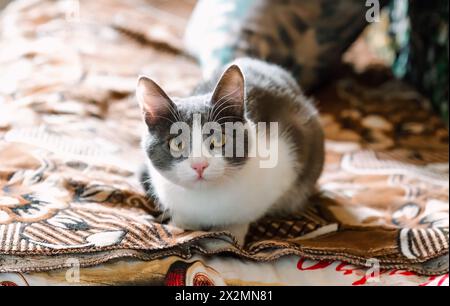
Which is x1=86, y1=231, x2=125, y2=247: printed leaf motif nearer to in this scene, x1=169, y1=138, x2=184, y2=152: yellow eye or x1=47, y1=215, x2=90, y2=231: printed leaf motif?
x1=47, y1=215, x2=90, y2=231: printed leaf motif

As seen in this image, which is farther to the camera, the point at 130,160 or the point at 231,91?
the point at 130,160

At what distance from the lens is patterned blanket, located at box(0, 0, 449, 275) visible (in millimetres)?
1021

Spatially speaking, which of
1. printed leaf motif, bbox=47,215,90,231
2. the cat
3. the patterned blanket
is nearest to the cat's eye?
the cat

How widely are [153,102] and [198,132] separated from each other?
105 mm

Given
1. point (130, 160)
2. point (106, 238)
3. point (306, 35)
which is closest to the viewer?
point (106, 238)

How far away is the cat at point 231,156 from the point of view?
3.39 feet

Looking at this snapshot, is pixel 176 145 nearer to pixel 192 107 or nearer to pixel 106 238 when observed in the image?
pixel 192 107

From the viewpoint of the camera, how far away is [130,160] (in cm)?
134

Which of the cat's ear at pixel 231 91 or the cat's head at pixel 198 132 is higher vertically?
the cat's ear at pixel 231 91

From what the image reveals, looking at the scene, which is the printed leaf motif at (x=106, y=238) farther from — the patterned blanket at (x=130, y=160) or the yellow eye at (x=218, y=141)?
the yellow eye at (x=218, y=141)

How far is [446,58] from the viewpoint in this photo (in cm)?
164

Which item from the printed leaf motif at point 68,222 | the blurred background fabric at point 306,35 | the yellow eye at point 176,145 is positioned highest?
the blurred background fabric at point 306,35

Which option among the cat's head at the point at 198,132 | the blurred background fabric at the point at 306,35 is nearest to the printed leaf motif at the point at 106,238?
the cat's head at the point at 198,132

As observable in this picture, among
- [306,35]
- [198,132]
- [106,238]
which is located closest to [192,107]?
[198,132]
